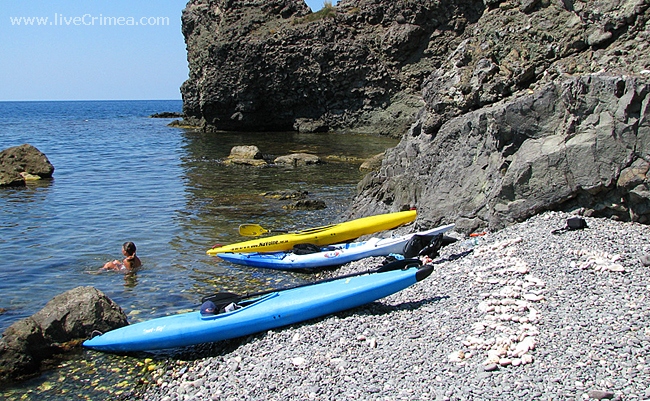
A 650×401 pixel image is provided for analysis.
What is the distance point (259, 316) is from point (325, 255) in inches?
168

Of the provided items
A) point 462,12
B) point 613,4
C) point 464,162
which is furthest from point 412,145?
point 462,12

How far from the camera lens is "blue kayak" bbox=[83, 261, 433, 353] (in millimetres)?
8094

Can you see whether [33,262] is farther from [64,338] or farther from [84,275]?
[64,338]

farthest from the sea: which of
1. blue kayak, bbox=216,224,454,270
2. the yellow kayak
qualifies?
the yellow kayak

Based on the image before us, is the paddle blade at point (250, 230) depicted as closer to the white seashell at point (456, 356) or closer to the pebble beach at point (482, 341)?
the pebble beach at point (482, 341)

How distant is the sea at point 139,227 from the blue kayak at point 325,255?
0.70ft

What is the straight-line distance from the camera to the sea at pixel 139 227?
31.9 ft

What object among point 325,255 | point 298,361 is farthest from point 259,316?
point 325,255

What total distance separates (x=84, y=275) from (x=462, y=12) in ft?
121

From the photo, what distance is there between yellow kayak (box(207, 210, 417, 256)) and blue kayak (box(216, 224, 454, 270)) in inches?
7.8

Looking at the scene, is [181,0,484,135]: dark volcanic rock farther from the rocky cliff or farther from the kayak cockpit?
the kayak cockpit

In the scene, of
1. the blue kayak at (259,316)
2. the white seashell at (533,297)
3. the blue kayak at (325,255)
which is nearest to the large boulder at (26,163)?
the blue kayak at (325,255)

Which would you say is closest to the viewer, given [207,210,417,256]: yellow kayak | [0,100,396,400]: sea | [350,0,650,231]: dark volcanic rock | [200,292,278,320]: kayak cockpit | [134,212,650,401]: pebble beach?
[134,212,650,401]: pebble beach

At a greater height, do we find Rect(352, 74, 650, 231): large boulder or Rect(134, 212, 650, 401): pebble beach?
Rect(352, 74, 650, 231): large boulder
